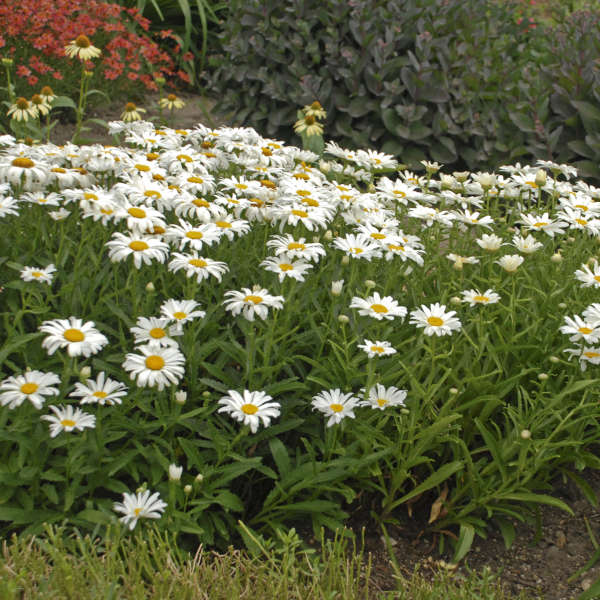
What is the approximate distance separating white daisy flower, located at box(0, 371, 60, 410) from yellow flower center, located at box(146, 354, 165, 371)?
0.78 ft

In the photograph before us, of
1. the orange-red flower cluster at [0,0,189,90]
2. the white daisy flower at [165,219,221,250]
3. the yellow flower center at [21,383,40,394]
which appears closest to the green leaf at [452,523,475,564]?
the white daisy flower at [165,219,221,250]

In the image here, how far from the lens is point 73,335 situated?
2.01 m

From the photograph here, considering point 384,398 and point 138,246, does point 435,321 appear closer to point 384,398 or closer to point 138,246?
point 384,398

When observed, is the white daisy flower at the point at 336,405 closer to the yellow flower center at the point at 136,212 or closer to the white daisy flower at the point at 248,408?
the white daisy flower at the point at 248,408

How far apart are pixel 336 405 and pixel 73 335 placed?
2.54 ft

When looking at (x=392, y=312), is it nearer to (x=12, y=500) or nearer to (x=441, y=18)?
(x=12, y=500)

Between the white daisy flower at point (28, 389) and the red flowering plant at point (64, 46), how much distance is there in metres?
3.27

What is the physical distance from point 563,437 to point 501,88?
3648mm

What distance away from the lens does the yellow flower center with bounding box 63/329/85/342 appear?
6.57 feet

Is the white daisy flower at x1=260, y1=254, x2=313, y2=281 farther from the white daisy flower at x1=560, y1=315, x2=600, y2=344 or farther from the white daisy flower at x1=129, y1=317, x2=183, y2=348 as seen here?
the white daisy flower at x1=560, y1=315, x2=600, y2=344

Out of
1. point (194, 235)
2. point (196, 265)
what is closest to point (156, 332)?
point (196, 265)

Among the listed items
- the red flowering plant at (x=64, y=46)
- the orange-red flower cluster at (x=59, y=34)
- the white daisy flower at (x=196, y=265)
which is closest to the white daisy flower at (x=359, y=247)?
the white daisy flower at (x=196, y=265)

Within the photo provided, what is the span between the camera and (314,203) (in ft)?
9.12

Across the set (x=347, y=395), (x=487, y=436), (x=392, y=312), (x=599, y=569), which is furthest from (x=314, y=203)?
(x=599, y=569)
